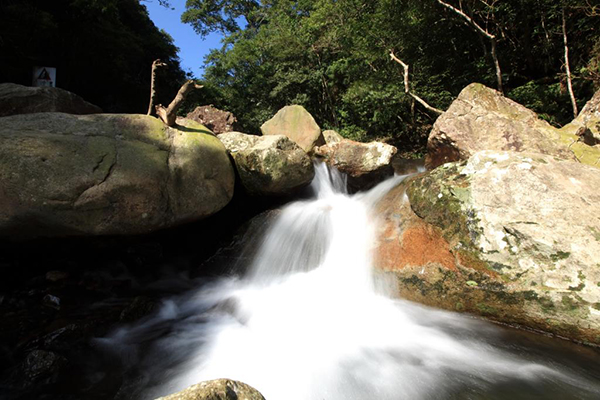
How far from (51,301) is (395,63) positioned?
39.7 feet

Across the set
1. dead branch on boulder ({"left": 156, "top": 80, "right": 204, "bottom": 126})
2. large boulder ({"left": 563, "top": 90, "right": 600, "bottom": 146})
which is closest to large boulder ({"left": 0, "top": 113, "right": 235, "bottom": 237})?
dead branch on boulder ({"left": 156, "top": 80, "right": 204, "bottom": 126})

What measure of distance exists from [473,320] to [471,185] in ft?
5.53

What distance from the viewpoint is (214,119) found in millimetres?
8258

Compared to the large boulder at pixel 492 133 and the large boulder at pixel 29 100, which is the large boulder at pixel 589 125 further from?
the large boulder at pixel 29 100

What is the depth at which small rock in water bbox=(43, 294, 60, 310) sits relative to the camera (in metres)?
3.80

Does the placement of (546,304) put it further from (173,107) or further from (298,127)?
(298,127)

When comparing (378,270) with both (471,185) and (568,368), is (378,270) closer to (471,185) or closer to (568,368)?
(471,185)

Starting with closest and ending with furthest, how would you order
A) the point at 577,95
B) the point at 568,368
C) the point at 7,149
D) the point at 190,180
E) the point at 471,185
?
1. the point at 568,368
2. the point at 7,149
3. the point at 471,185
4. the point at 190,180
5. the point at 577,95

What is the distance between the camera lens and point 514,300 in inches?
120

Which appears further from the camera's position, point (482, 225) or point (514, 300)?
point (482, 225)

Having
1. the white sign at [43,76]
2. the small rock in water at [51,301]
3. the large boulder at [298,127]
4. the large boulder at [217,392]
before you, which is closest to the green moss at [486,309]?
the large boulder at [217,392]

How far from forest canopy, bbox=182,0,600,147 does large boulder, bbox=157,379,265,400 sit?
9.73 m

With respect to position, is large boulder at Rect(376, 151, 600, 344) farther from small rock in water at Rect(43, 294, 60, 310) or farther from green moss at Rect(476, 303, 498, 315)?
small rock in water at Rect(43, 294, 60, 310)

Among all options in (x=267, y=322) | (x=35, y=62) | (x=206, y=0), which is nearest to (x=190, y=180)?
(x=267, y=322)
